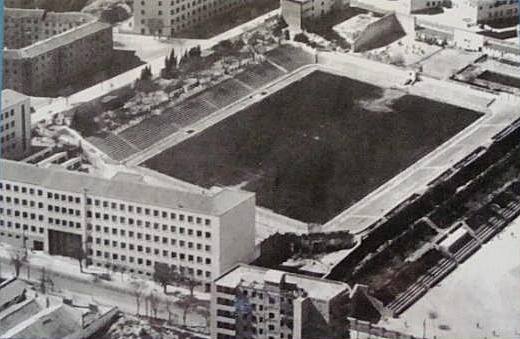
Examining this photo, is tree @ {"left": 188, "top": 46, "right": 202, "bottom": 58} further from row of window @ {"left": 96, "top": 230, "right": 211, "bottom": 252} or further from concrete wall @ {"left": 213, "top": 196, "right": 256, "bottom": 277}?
row of window @ {"left": 96, "top": 230, "right": 211, "bottom": 252}

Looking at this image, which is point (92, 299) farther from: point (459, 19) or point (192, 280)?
point (459, 19)

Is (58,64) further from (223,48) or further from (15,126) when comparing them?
(15,126)

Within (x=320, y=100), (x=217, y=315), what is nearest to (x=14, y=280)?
(x=217, y=315)

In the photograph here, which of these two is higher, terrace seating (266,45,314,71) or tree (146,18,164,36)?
tree (146,18,164,36)

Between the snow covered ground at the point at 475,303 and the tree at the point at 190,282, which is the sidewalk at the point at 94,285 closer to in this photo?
the tree at the point at 190,282

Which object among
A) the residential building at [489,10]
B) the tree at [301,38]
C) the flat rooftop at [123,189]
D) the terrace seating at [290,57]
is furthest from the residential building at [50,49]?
the residential building at [489,10]

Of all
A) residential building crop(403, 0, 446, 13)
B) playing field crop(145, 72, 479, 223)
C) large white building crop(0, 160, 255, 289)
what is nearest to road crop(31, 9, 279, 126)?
playing field crop(145, 72, 479, 223)

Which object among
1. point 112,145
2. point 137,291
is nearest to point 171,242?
point 137,291
